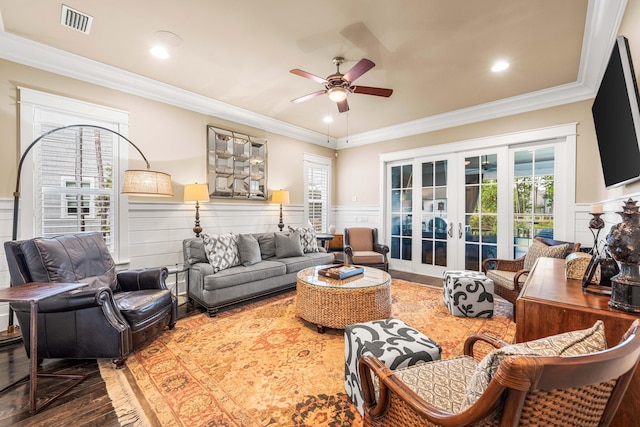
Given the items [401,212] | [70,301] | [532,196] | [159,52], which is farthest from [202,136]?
[532,196]

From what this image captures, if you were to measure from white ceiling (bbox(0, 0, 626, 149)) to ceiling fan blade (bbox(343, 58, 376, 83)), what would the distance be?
1.12 ft

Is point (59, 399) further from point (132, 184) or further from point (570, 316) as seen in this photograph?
point (570, 316)

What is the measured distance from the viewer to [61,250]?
231 centimetres

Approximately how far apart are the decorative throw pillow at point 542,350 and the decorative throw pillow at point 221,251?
298cm

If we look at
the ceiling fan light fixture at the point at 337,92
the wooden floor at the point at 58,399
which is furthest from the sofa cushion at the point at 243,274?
the ceiling fan light fixture at the point at 337,92

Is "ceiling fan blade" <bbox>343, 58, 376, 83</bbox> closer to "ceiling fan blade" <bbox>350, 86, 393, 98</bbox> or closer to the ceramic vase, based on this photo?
"ceiling fan blade" <bbox>350, 86, 393, 98</bbox>

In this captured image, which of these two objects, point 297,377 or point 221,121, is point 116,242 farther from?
point 297,377

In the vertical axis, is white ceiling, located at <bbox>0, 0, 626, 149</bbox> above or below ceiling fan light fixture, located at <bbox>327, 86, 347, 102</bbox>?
above

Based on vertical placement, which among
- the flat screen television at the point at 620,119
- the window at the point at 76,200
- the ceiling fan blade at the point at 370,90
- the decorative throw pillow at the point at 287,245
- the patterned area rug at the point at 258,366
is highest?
the ceiling fan blade at the point at 370,90

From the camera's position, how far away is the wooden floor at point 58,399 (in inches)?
62.6

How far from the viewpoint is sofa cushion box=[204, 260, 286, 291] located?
121 inches

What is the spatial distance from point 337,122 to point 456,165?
2200 millimetres

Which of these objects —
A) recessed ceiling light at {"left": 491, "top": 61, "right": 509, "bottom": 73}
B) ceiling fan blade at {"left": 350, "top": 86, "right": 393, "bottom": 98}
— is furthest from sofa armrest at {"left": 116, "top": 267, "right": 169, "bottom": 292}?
recessed ceiling light at {"left": 491, "top": 61, "right": 509, "bottom": 73}

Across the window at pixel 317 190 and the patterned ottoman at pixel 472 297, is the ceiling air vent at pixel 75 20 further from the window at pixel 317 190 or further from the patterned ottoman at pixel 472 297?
the patterned ottoman at pixel 472 297
